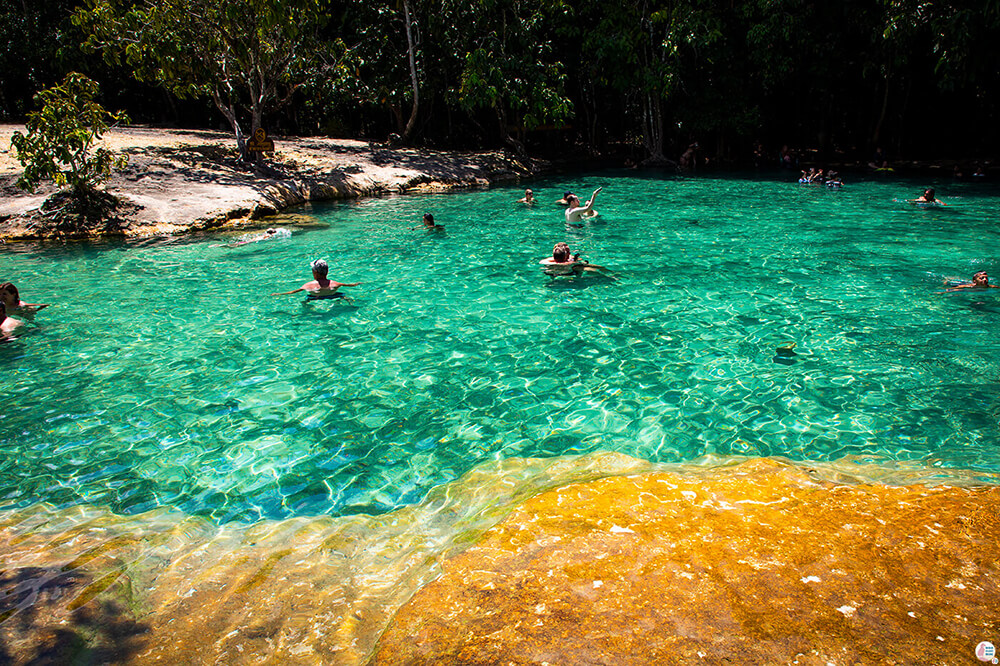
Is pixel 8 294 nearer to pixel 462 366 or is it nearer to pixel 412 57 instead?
pixel 462 366

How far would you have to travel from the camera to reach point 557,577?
10.4ft

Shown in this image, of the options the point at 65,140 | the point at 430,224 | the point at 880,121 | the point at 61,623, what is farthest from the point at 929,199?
the point at 65,140

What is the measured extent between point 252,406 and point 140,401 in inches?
54.7

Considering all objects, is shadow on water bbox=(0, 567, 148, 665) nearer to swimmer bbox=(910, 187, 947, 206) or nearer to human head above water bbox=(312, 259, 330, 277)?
human head above water bbox=(312, 259, 330, 277)

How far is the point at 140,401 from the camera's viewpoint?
6688 millimetres

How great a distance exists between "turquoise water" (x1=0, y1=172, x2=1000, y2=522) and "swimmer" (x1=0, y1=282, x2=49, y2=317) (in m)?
0.20

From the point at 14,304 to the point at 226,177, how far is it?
11140 mm

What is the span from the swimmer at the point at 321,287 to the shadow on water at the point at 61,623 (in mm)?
6529

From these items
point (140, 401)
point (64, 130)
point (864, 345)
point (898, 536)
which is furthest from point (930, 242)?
point (64, 130)

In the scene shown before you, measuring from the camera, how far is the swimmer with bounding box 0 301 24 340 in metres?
8.45

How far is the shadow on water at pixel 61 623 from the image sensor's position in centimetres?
289

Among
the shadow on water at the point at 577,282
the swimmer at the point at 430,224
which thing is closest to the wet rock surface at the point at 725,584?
the shadow on water at the point at 577,282

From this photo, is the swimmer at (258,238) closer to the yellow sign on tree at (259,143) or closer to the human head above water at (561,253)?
the yellow sign on tree at (259,143)

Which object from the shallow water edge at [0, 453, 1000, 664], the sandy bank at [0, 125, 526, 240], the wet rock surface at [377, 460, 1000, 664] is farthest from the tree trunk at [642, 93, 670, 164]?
the wet rock surface at [377, 460, 1000, 664]
